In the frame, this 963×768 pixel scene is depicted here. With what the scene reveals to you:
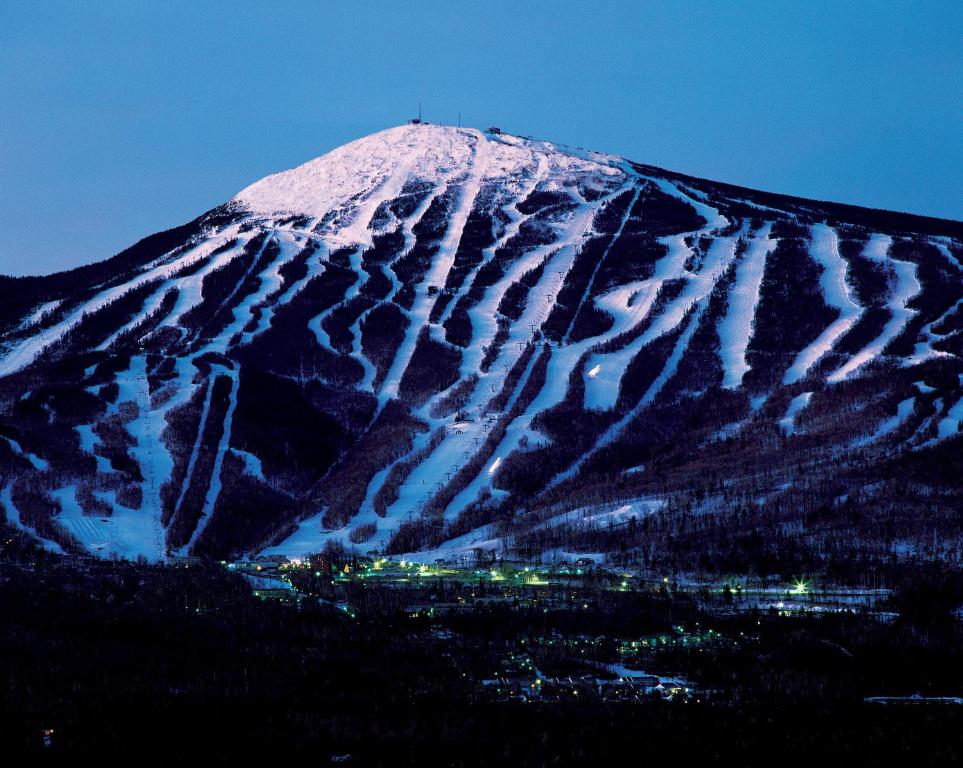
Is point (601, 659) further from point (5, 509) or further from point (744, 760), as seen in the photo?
point (5, 509)

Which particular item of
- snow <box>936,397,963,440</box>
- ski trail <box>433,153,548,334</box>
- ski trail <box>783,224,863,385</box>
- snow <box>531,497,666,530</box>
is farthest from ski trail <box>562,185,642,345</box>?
snow <box>936,397,963,440</box>

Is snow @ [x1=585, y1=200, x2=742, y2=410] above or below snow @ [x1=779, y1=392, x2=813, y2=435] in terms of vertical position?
above

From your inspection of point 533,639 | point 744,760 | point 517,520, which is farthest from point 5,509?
point 744,760

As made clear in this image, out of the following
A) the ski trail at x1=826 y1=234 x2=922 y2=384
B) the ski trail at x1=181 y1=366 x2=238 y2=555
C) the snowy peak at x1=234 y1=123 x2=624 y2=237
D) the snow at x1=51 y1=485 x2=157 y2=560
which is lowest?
the snow at x1=51 y1=485 x2=157 y2=560

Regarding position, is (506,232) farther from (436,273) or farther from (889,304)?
(889,304)

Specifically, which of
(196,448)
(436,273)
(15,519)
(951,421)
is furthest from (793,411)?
(15,519)

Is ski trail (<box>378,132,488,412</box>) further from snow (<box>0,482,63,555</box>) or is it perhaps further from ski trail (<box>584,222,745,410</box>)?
snow (<box>0,482,63,555</box>)

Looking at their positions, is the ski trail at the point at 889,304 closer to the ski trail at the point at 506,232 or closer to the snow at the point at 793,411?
the snow at the point at 793,411
